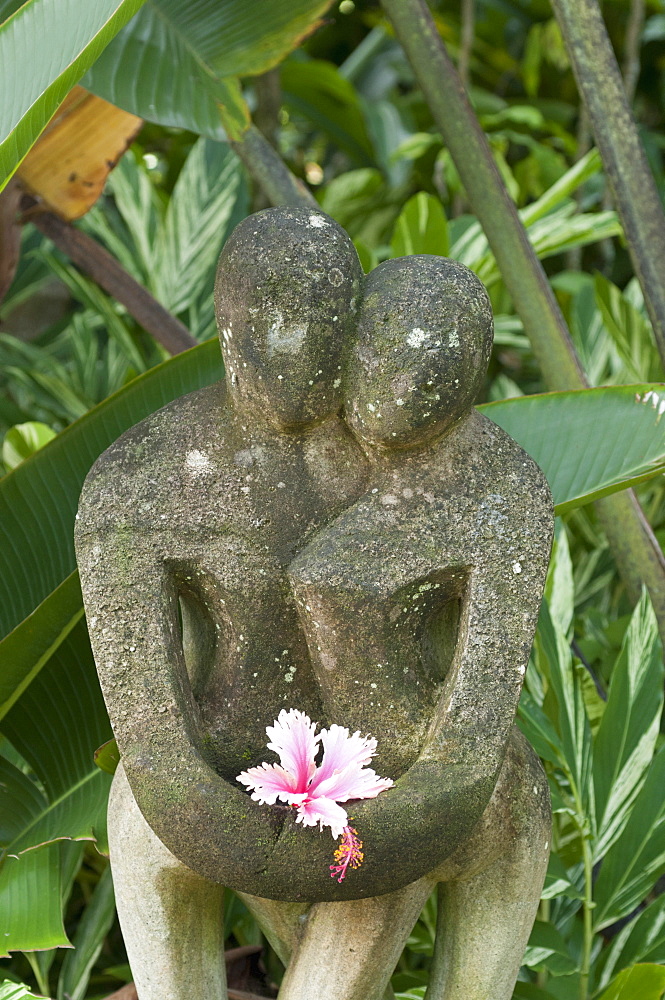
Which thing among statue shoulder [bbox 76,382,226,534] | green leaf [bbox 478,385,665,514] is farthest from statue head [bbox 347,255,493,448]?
green leaf [bbox 478,385,665,514]

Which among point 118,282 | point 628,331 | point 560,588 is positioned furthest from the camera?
point 628,331

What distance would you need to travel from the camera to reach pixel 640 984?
3.72 feet

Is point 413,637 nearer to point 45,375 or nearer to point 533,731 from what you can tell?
point 533,731

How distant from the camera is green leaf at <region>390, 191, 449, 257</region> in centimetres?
181

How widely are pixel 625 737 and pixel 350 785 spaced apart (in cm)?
80

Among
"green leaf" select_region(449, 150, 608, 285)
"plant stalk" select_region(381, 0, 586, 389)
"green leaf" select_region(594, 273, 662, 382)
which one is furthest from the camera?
"green leaf" select_region(594, 273, 662, 382)

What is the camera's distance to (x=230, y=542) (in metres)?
0.90

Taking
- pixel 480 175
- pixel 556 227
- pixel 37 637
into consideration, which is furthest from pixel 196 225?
pixel 37 637

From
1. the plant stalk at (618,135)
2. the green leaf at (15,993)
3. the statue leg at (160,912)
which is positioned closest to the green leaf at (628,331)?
the plant stalk at (618,135)

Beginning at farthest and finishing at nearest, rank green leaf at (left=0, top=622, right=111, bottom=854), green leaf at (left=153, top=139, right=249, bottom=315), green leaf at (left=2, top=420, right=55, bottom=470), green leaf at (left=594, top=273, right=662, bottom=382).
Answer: green leaf at (left=153, top=139, right=249, bottom=315), green leaf at (left=594, top=273, right=662, bottom=382), green leaf at (left=2, top=420, right=55, bottom=470), green leaf at (left=0, top=622, right=111, bottom=854)

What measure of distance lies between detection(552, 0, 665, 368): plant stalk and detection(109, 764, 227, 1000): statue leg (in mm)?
1024

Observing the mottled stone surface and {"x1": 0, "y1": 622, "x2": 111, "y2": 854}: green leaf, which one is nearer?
the mottled stone surface

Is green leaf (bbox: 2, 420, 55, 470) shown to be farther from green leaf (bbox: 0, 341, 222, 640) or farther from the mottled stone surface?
the mottled stone surface

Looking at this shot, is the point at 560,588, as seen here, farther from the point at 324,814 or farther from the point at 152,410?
the point at 324,814
